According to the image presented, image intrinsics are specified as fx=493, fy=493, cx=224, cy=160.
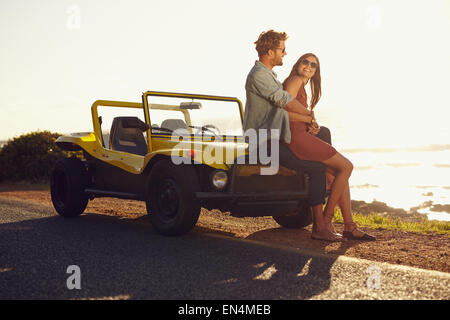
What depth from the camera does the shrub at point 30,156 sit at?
54.4 ft

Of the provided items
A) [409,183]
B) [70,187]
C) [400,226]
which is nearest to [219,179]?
[70,187]

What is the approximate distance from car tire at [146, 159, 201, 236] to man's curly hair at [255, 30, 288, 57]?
1484 mm

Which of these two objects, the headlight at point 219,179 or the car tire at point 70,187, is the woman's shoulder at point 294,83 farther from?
the car tire at point 70,187

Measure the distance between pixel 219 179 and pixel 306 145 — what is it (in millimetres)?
1007

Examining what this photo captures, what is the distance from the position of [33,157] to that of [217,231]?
12.5 meters

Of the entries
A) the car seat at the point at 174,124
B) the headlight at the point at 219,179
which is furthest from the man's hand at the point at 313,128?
the car seat at the point at 174,124

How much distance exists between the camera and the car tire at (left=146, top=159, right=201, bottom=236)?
17.3ft

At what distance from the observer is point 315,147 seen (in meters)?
5.33

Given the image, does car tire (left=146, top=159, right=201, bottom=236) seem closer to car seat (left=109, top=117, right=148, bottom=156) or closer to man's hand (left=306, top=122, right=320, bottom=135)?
man's hand (left=306, top=122, right=320, bottom=135)

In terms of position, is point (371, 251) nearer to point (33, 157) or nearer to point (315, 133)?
point (315, 133)

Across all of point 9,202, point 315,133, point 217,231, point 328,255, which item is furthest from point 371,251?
point 9,202

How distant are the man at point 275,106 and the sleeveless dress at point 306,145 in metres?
0.06

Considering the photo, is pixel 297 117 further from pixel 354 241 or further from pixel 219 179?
pixel 354 241

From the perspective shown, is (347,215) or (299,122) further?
(347,215)
